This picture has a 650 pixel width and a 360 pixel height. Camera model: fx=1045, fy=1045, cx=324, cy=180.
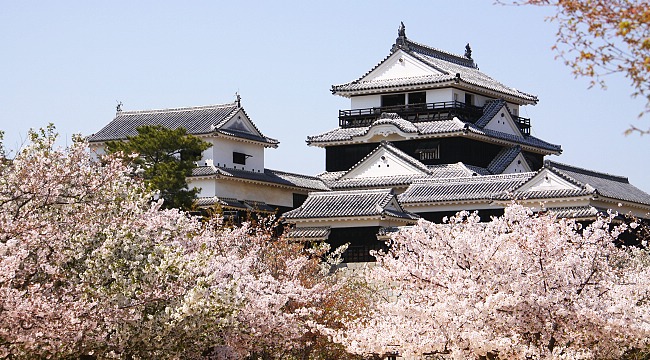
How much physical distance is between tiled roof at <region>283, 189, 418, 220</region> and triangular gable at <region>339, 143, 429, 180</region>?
5433mm

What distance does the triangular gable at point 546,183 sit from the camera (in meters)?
38.7

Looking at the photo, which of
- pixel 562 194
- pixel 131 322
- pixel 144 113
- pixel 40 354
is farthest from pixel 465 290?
pixel 144 113

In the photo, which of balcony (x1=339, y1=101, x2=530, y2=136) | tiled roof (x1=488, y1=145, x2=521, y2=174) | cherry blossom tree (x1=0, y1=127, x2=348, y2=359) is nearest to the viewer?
cherry blossom tree (x1=0, y1=127, x2=348, y2=359)

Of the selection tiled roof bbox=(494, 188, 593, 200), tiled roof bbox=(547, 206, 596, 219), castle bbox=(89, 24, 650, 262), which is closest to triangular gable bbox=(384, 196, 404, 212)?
castle bbox=(89, 24, 650, 262)

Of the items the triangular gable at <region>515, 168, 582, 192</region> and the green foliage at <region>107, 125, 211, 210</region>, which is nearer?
the green foliage at <region>107, 125, 211, 210</region>

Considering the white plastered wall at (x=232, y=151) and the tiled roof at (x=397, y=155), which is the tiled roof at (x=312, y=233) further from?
the white plastered wall at (x=232, y=151)

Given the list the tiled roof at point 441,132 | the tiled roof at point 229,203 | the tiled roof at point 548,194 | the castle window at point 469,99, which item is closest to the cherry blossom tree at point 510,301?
the tiled roof at point 548,194

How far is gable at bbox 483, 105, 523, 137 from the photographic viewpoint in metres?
48.1

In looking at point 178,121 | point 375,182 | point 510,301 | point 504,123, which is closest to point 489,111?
point 504,123

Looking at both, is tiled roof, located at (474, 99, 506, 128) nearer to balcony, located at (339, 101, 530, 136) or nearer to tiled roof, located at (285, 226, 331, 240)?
balcony, located at (339, 101, 530, 136)

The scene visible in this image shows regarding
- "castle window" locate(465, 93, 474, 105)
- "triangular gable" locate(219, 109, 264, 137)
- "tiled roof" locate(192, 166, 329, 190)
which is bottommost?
"tiled roof" locate(192, 166, 329, 190)

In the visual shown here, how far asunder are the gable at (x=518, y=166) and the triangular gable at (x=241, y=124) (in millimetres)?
11550

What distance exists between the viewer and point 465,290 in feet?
56.1

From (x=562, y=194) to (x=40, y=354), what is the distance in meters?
26.4
